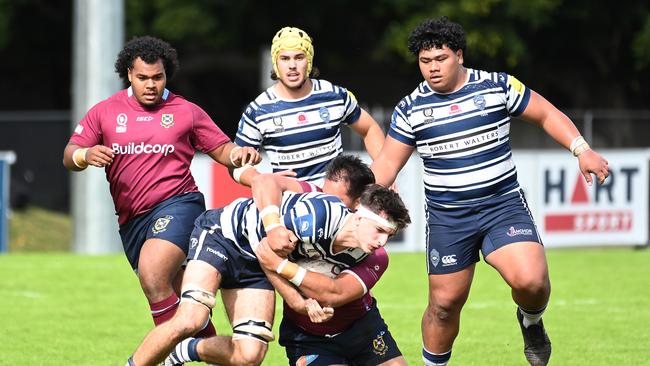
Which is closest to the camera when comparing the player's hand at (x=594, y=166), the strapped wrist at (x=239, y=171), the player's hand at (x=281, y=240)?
the player's hand at (x=281, y=240)

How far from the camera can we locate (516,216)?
7848 mm

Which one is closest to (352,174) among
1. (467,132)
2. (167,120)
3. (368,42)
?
(467,132)

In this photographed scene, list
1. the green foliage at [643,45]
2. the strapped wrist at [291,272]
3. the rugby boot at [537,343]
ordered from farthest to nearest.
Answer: the green foliage at [643,45], the rugby boot at [537,343], the strapped wrist at [291,272]

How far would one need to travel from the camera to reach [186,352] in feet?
23.9

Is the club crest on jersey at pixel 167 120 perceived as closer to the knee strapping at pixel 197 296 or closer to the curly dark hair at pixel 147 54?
the curly dark hair at pixel 147 54

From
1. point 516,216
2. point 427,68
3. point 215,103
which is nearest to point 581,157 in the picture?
point 516,216

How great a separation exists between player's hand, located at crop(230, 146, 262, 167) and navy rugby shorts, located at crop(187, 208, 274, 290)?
61cm

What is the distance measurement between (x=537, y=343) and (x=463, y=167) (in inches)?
50.8

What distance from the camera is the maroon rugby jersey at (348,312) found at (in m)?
7.03

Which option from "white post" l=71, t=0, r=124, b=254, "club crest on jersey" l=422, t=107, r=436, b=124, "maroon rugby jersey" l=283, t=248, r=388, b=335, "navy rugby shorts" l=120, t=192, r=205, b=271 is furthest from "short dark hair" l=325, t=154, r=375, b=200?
"white post" l=71, t=0, r=124, b=254

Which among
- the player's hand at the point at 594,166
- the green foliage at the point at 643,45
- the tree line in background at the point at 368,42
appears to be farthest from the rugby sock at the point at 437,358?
the green foliage at the point at 643,45

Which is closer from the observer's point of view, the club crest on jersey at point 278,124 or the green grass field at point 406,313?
the club crest on jersey at point 278,124

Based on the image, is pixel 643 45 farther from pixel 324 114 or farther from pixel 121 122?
pixel 121 122

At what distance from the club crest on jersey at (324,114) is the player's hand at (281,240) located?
6.57 feet
